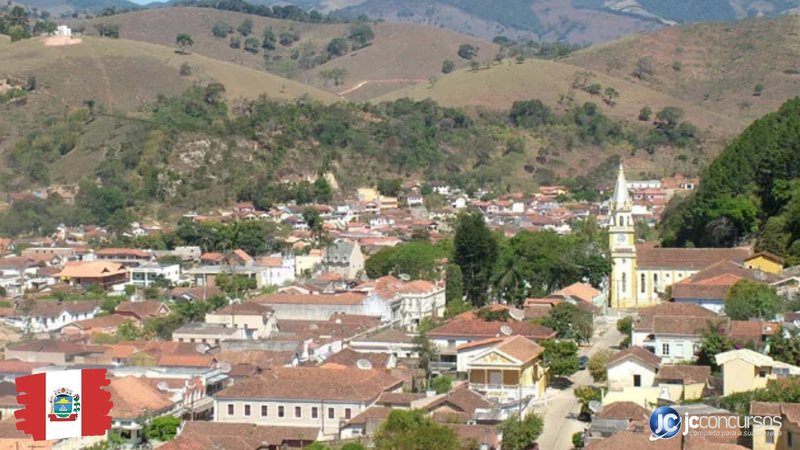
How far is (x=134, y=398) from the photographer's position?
33062 mm

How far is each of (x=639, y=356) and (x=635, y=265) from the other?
15725mm

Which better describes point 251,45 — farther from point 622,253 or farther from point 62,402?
point 62,402

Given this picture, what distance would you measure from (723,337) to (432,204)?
165ft

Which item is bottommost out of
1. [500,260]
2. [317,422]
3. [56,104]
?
[317,422]

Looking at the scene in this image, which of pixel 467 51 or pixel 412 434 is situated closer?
pixel 412 434

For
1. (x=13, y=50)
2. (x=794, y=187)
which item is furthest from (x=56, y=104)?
(x=794, y=187)

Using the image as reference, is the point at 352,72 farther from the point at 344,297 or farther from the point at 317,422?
the point at 317,422

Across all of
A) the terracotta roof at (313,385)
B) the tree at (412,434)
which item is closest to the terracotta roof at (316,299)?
the terracotta roof at (313,385)

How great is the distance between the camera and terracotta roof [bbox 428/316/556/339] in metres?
39.2

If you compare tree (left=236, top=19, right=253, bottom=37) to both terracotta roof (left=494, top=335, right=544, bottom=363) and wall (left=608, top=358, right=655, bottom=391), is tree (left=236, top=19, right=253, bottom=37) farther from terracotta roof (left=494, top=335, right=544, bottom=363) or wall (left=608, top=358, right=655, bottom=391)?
wall (left=608, top=358, right=655, bottom=391)

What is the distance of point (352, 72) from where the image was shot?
6038 inches

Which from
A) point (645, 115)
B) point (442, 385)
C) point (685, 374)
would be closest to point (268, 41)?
point (645, 115)

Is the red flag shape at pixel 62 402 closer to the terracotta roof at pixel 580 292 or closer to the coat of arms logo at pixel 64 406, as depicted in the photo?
the coat of arms logo at pixel 64 406

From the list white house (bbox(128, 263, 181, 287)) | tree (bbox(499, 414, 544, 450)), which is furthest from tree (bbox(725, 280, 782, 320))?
white house (bbox(128, 263, 181, 287))
